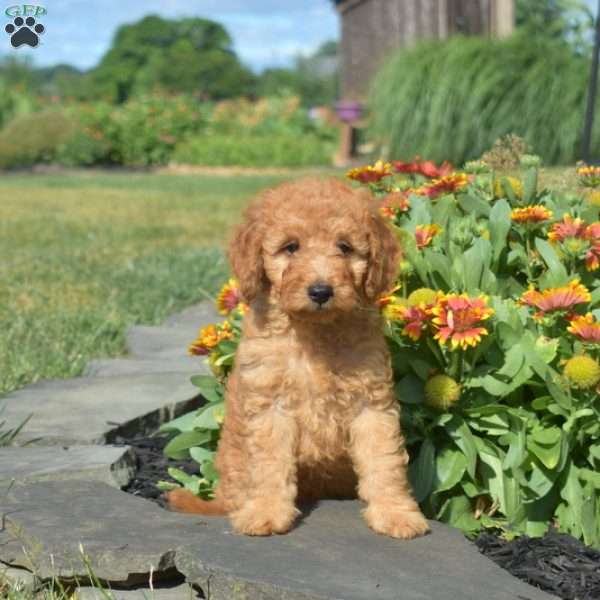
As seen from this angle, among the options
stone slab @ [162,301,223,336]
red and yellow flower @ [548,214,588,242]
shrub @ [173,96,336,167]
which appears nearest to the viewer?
red and yellow flower @ [548,214,588,242]

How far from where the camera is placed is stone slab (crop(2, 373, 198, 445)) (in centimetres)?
403

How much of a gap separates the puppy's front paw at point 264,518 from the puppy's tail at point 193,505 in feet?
0.83

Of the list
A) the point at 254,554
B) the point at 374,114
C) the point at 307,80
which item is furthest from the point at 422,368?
the point at 307,80

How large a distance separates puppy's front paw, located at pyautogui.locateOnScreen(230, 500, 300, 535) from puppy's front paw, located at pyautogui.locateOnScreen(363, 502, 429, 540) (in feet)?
0.77

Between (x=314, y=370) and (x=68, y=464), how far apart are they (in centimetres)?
102

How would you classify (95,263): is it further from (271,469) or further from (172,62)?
(172,62)

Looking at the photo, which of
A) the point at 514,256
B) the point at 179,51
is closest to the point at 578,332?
the point at 514,256

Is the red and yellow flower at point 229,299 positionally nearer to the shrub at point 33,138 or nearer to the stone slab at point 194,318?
the stone slab at point 194,318

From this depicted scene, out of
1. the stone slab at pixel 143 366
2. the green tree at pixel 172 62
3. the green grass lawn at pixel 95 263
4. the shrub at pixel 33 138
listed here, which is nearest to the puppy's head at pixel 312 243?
the green grass lawn at pixel 95 263

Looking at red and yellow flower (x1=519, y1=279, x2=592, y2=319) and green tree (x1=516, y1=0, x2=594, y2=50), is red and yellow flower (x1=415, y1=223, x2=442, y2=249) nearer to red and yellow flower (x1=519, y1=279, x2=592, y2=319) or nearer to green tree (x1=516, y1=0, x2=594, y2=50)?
red and yellow flower (x1=519, y1=279, x2=592, y2=319)

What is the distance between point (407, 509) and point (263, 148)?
18948 millimetres

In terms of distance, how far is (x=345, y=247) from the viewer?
311 centimetres

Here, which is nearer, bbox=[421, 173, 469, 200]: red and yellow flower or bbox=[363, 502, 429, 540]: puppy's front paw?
bbox=[363, 502, 429, 540]: puppy's front paw

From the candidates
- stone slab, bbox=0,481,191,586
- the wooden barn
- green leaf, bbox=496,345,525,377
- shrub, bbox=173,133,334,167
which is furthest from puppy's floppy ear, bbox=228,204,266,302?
shrub, bbox=173,133,334,167
